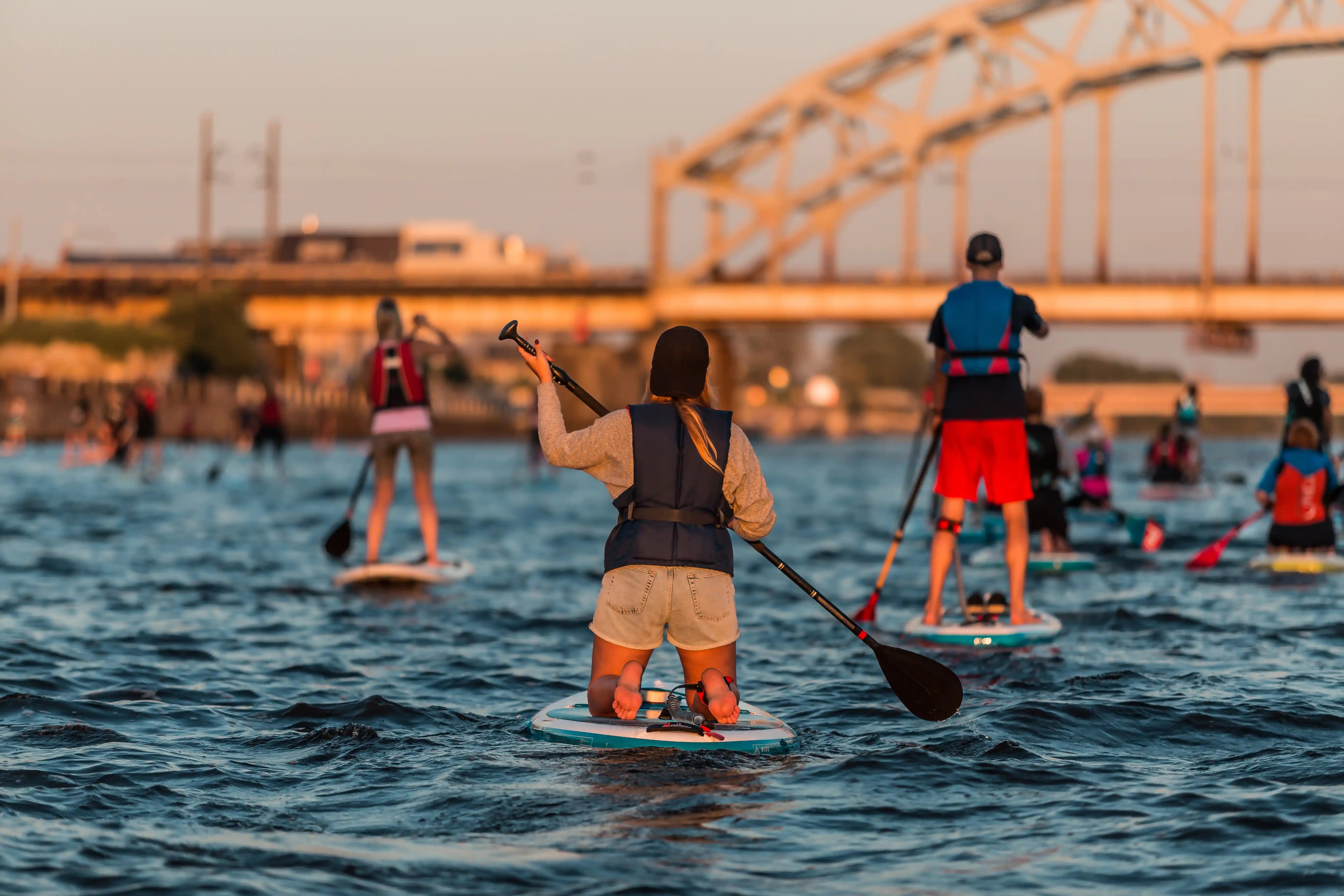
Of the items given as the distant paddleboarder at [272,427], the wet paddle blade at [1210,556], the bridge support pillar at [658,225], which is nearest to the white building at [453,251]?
the bridge support pillar at [658,225]

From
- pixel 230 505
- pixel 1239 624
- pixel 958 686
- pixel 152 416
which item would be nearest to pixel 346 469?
pixel 152 416

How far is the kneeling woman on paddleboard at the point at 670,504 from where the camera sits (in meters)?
6.57

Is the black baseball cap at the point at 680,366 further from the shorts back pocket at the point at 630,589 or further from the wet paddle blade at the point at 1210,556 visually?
the wet paddle blade at the point at 1210,556

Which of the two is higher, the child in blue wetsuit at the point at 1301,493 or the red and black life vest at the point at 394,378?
the red and black life vest at the point at 394,378

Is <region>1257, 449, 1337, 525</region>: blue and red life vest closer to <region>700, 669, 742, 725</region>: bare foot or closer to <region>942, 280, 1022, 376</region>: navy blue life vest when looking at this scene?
<region>942, 280, 1022, 376</region>: navy blue life vest

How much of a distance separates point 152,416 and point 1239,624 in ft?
90.0

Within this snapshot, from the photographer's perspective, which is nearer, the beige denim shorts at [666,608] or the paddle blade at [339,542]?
the beige denim shorts at [666,608]

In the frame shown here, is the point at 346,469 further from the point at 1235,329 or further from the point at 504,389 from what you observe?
the point at 504,389

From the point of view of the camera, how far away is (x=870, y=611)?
10789 millimetres

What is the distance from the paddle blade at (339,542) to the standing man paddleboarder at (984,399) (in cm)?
568

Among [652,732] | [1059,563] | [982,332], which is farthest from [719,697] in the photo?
[1059,563]

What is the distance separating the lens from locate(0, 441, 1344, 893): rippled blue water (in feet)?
17.4

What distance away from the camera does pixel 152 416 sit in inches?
1377

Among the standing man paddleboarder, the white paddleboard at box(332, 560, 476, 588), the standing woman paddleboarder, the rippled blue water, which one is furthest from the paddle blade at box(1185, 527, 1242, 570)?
the standing woman paddleboarder
